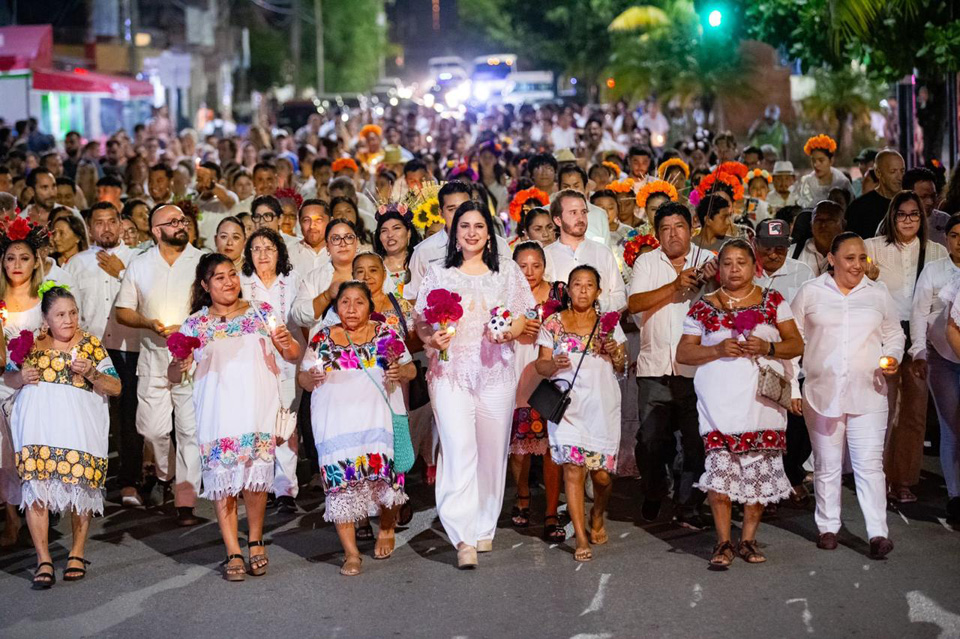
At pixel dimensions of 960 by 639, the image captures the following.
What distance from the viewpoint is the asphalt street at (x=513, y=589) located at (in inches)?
295

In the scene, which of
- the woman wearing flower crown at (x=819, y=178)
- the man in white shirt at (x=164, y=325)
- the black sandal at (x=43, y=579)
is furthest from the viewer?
the woman wearing flower crown at (x=819, y=178)

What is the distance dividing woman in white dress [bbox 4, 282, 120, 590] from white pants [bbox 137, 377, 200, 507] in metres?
1.31

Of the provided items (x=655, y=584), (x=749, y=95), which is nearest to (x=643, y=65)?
(x=749, y=95)

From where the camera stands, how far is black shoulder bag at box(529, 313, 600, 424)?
348 inches

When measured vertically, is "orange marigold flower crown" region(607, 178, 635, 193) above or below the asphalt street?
above

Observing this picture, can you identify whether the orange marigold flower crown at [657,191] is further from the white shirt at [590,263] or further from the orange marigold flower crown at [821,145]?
the orange marigold flower crown at [821,145]

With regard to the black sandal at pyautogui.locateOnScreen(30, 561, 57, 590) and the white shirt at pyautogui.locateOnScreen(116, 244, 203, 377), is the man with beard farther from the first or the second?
the black sandal at pyautogui.locateOnScreen(30, 561, 57, 590)

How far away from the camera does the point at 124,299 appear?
1027 cm

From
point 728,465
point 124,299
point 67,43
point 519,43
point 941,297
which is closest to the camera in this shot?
point 728,465

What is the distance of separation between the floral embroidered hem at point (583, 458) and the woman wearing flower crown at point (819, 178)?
7293 mm

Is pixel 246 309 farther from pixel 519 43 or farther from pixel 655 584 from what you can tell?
pixel 519 43

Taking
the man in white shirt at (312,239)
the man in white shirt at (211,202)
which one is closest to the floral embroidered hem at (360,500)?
the man in white shirt at (312,239)

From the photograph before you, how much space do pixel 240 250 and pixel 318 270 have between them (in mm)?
707

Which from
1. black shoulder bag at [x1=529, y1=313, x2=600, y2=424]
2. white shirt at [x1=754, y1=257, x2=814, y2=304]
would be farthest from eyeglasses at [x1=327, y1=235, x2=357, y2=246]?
white shirt at [x1=754, y1=257, x2=814, y2=304]
